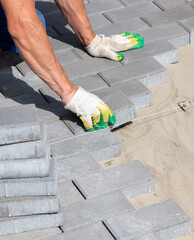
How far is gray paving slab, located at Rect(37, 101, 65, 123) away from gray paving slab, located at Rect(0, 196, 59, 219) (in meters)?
1.10

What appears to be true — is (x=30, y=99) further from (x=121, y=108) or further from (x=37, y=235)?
(x=37, y=235)

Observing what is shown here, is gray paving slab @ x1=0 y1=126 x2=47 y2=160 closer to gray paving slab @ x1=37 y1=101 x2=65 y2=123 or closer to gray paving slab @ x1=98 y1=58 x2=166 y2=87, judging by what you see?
gray paving slab @ x1=37 y1=101 x2=65 y2=123

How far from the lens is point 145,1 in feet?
20.7

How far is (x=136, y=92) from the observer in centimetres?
501

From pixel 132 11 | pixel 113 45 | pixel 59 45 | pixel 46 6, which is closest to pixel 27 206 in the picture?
pixel 113 45

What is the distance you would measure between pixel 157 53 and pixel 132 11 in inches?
32.6

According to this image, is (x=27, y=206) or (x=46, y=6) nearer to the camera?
(x=27, y=206)

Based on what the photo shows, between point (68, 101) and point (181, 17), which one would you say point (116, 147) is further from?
point (181, 17)

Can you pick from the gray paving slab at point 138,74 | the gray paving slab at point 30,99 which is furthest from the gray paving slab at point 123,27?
the gray paving slab at point 30,99

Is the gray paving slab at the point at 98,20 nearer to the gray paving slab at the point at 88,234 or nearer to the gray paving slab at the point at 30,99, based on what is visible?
the gray paving slab at the point at 30,99

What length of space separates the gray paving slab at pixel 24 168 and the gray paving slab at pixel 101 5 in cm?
282

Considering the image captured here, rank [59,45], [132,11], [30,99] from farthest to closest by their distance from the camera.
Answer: [132,11] < [59,45] < [30,99]

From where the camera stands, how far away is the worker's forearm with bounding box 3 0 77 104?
4.21 metres

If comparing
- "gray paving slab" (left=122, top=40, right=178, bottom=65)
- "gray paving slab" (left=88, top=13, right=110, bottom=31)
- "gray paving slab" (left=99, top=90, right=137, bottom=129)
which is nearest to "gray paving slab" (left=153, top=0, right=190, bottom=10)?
"gray paving slab" (left=88, top=13, right=110, bottom=31)
